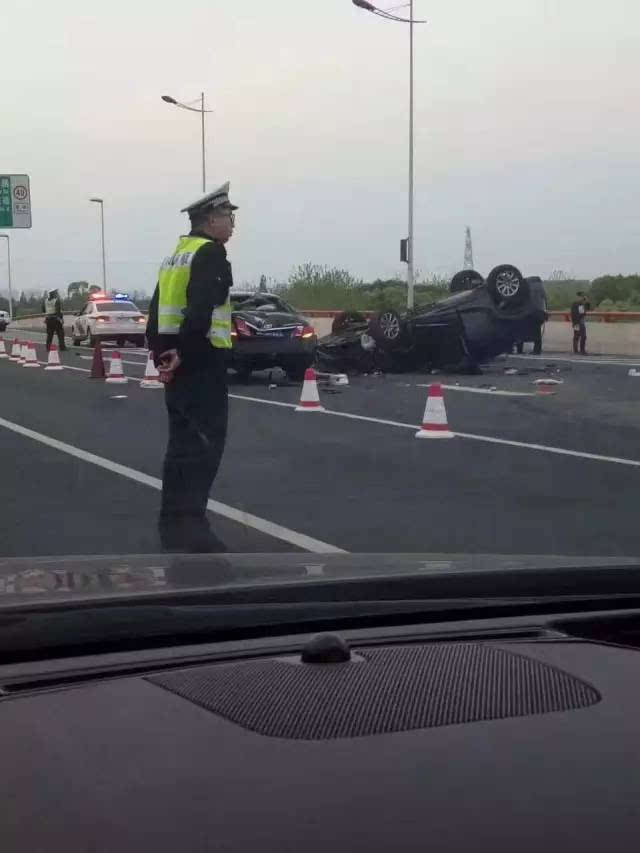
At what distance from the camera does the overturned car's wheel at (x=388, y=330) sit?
21172 millimetres

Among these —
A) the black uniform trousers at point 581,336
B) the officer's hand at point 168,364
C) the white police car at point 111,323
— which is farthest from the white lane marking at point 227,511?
the white police car at point 111,323

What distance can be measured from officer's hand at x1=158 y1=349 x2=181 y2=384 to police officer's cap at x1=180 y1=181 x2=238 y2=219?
2.36ft

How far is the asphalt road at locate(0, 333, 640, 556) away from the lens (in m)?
7.28

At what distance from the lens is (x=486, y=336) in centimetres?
2078

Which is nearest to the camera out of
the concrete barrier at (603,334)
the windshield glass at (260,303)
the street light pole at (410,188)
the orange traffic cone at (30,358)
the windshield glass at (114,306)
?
the windshield glass at (260,303)

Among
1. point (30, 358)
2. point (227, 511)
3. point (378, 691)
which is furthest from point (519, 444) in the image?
point (30, 358)

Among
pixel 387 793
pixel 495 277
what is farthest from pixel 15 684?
pixel 495 277

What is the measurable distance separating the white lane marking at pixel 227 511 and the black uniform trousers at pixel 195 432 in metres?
0.73

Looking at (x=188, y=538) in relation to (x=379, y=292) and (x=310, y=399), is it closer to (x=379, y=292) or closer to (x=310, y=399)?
(x=310, y=399)

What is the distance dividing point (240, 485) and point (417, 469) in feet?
5.15

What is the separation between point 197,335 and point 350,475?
3.77m

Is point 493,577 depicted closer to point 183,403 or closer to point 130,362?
point 183,403

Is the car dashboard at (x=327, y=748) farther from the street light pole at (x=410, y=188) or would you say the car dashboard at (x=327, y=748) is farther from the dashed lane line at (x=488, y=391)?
the street light pole at (x=410, y=188)

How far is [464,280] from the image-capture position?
2344 cm
